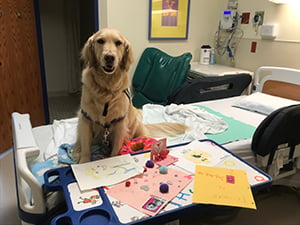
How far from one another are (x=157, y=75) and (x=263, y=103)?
49.4 inches

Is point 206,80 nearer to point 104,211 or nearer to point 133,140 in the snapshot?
point 133,140

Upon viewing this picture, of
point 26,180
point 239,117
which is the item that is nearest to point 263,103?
point 239,117

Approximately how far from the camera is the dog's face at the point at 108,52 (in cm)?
123

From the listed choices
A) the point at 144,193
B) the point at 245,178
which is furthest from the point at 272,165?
the point at 144,193

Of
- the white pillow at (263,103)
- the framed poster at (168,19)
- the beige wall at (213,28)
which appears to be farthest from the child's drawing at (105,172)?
the framed poster at (168,19)

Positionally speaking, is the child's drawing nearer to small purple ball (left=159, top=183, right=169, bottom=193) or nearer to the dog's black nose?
small purple ball (left=159, top=183, right=169, bottom=193)

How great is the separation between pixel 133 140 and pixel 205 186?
627 millimetres

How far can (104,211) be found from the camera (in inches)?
33.6

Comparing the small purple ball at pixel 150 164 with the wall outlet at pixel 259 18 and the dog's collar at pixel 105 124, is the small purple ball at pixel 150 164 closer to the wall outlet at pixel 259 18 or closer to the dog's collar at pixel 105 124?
the dog's collar at pixel 105 124

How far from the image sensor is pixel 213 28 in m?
3.34

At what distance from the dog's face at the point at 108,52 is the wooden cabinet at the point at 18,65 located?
59.1 inches

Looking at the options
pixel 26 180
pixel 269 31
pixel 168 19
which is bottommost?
pixel 26 180

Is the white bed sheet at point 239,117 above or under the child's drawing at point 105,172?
under

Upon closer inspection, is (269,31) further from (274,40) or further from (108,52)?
(108,52)
